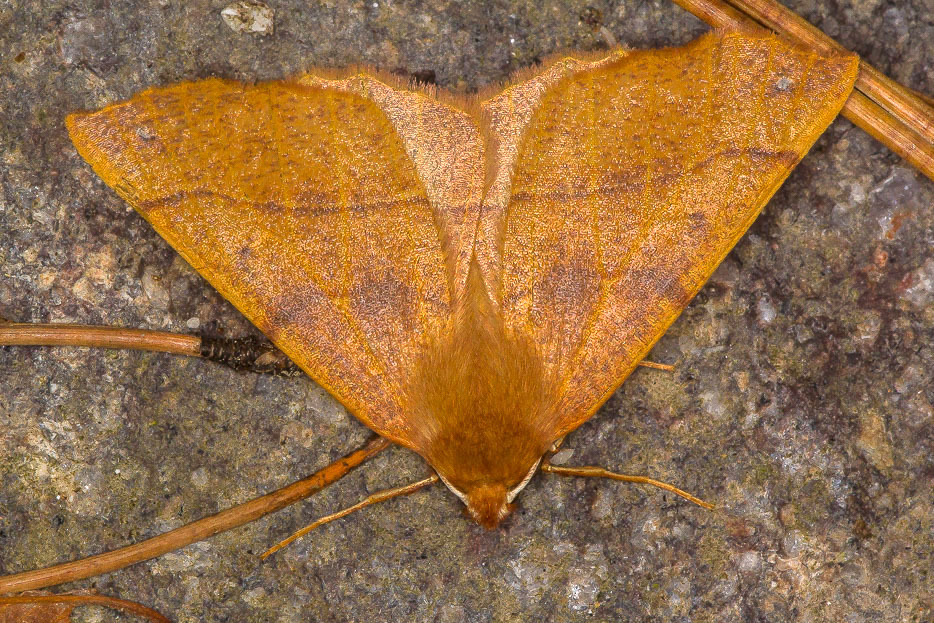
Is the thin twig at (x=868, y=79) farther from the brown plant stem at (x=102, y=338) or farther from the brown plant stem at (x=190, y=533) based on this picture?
the brown plant stem at (x=190, y=533)

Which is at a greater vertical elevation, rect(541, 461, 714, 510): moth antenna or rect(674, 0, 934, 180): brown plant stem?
rect(674, 0, 934, 180): brown plant stem

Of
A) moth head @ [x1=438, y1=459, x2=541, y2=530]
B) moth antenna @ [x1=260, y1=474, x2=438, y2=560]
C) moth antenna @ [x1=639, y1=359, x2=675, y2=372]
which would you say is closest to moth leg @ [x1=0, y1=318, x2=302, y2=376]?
moth antenna @ [x1=260, y1=474, x2=438, y2=560]

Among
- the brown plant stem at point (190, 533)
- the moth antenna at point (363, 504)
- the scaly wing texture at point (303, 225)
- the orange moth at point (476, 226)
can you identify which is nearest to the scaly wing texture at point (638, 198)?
the orange moth at point (476, 226)

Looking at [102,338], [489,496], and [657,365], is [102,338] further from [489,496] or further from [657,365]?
[657,365]

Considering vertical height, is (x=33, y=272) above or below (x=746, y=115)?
below

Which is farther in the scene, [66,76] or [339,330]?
[66,76]

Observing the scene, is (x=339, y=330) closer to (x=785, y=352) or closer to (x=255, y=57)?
(x=255, y=57)

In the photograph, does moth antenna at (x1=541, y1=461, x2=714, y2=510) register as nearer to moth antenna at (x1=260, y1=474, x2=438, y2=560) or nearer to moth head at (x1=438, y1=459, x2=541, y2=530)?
moth head at (x1=438, y1=459, x2=541, y2=530)

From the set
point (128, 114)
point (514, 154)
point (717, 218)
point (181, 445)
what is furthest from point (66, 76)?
point (717, 218)
